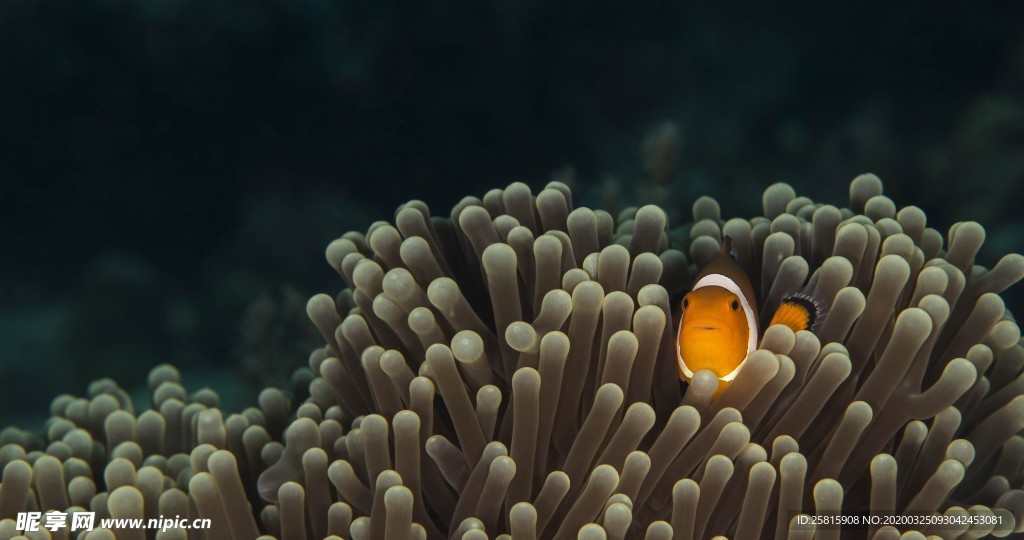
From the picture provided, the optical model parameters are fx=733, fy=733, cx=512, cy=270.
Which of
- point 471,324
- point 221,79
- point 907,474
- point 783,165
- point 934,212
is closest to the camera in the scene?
point 907,474

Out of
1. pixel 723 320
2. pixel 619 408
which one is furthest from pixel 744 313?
pixel 619 408

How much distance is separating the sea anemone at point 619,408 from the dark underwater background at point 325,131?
1.71 meters

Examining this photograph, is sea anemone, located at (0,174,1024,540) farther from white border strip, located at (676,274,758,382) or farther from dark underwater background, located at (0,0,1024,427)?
dark underwater background, located at (0,0,1024,427)

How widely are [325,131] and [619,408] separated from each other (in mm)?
3176

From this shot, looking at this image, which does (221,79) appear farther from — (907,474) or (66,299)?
(907,474)

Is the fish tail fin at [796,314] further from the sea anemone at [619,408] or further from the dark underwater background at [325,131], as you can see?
the dark underwater background at [325,131]

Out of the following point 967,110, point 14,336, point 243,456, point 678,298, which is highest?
point 967,110

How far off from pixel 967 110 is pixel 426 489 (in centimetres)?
301

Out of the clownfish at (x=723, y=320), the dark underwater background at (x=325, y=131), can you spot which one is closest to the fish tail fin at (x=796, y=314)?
the clownfish at (x=723, y=320)

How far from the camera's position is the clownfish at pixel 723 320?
1.38m

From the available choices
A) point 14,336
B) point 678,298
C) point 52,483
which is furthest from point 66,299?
point 678,298

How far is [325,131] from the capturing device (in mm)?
4156

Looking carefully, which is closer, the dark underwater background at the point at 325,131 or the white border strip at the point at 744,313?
the white border strip at the point at 744,313

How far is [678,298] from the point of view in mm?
1741
